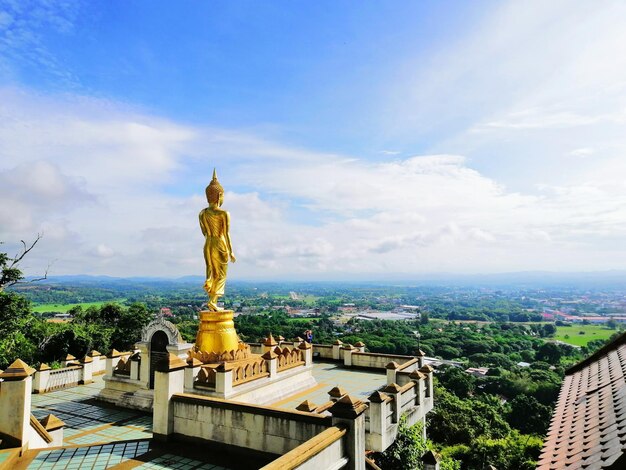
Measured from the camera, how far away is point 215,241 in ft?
56.3

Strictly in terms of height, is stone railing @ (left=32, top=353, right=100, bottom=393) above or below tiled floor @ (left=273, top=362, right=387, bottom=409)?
above

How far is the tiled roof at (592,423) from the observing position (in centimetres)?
474

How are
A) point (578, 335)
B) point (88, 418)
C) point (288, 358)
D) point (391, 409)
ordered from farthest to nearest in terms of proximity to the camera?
point (578, 335), point (288, 358), point (88, 418), point (391, 409)

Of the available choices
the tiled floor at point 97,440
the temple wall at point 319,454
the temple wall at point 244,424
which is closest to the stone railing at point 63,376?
the tiled floor at point 97,440

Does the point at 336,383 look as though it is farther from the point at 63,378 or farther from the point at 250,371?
the point at 63,378

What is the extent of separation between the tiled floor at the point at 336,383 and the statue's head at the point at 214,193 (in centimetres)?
804

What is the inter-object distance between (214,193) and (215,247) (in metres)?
2.16

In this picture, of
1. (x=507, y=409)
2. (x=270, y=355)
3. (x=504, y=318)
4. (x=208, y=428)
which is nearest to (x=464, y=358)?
(x=507, y=409)

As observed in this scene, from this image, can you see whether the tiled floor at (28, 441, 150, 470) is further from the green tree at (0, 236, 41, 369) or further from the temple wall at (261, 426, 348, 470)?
the green tree at (0, 236, 41, 369)

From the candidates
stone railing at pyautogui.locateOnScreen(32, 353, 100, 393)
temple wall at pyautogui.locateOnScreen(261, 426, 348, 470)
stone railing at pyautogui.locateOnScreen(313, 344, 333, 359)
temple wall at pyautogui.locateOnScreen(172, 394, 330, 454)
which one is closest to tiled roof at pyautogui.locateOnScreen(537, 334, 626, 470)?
temple wall at pyautogui.locateOnScreen(261, 426, 348, 470)

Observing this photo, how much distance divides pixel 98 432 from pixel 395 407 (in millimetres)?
8687

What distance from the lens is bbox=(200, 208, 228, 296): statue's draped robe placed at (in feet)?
56.3

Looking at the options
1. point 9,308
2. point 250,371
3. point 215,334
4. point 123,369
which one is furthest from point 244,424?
point 9,308

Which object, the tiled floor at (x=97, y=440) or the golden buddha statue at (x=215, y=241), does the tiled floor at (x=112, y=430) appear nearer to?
the tiled floor at (x=97, y=440)
